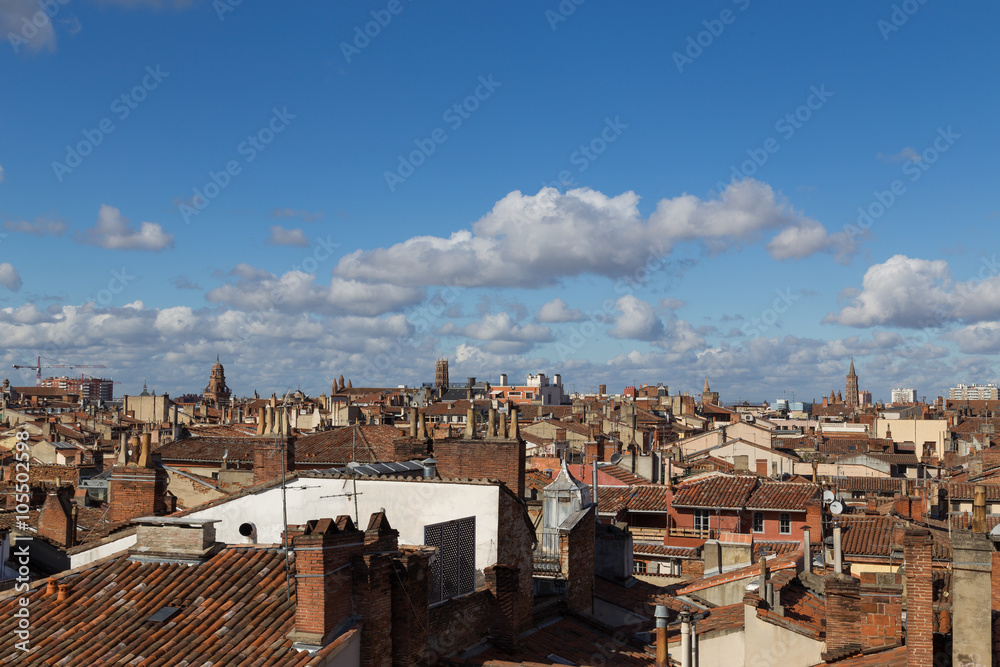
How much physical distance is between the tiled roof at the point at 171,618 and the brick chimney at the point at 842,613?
24.5 feet

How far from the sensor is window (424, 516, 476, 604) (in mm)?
13508

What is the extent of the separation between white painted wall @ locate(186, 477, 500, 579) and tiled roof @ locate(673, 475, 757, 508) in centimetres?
2406

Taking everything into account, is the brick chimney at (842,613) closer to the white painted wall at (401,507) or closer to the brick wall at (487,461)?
the white painted wall at (401,507)

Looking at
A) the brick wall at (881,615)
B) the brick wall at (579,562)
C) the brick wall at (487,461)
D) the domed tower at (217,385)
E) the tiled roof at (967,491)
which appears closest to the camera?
the brick wall at (881,615)

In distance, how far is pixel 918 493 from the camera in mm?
48875

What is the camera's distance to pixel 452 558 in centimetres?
1400

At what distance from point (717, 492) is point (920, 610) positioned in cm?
2908

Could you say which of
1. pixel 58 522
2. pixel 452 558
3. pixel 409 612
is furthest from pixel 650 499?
pixel 409 612

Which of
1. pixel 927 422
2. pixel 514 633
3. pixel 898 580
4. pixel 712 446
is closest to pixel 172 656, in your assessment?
pixel 514 633

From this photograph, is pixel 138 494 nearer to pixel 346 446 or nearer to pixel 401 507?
pixel 401 507

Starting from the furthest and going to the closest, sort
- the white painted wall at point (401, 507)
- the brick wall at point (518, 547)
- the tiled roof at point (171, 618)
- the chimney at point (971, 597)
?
the brick wall at point (518, 547), the white painted wall at point (401, 507), the tiled roof at point (171, 618), the chimney at point (971, 597)

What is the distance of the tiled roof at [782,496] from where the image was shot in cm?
3634

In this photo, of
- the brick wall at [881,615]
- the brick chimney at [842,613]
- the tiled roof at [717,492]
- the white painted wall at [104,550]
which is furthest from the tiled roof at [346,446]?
the brick wall at [881,615]

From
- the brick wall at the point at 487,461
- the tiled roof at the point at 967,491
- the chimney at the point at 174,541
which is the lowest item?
the tiled roof at the point at 967,491
